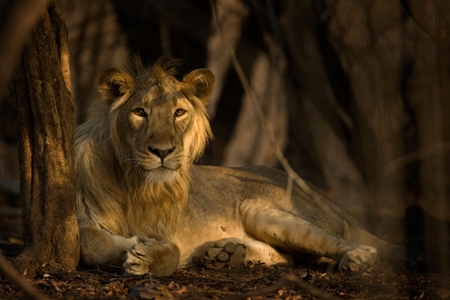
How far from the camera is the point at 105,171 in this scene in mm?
5391

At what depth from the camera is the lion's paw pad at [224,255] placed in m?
5.70

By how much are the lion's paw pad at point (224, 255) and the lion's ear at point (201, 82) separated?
1.03m

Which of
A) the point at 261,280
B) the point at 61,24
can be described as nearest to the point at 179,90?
the point at 61,24

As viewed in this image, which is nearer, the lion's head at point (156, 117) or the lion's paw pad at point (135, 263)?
the lion's paw pad at point (135, 263)

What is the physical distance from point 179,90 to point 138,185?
2.37 ft

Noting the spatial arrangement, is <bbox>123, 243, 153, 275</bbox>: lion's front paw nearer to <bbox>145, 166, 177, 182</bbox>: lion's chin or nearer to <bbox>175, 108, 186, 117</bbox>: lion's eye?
<bbox>145, 166, 177, 182</bbox>: lion's chin

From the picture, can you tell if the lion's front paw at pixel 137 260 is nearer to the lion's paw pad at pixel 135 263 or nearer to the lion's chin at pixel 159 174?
the lion's paw pad at pixel 135 263

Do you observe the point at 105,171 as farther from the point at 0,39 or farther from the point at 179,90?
the point at 0,39

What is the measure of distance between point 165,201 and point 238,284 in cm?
101

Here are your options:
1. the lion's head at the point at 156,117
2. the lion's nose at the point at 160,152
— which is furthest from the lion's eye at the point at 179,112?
Result: the lion's nose at the point at 160,152

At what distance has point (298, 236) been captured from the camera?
5.89 meters

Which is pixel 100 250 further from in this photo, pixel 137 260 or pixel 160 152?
pixel 160 152

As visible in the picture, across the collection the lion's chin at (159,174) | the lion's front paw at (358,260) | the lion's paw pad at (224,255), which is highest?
the lion's chin at (159,174)

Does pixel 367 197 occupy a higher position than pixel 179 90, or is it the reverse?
pixel 179 90
